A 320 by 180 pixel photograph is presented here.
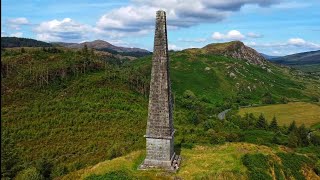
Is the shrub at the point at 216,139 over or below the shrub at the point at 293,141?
over

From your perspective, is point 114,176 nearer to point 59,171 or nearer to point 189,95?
point 59,171

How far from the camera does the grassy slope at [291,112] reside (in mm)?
136188

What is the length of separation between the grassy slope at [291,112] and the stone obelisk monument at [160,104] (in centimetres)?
10483

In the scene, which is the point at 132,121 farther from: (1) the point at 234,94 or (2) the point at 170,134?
(1) the point at 234,94

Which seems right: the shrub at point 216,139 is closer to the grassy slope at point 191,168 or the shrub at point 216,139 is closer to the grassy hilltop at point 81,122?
the grassy hilltop at point 81,122

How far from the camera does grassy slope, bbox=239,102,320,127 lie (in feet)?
447

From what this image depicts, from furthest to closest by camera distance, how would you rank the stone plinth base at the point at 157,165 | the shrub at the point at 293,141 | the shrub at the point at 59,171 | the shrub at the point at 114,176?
the shrub at the point at 293,141 < the shrub at the point at 59,171 < the stone plinth base at the point at 157,165 < the shrub at the point at 114,176

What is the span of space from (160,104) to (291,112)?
431 ft

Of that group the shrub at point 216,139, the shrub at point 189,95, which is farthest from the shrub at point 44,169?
the shrub at point 189,95

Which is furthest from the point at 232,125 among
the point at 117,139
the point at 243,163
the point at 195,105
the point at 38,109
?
the point at 243,163

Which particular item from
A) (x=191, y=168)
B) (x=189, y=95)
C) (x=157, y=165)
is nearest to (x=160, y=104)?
(x=157, y=165)

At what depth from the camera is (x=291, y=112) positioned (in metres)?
154

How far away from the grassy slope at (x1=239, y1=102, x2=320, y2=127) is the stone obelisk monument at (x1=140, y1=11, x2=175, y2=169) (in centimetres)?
10483

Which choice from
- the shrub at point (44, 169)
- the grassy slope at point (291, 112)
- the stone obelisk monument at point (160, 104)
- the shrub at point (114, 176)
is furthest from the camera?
the grassy slope at point (291, 112)
